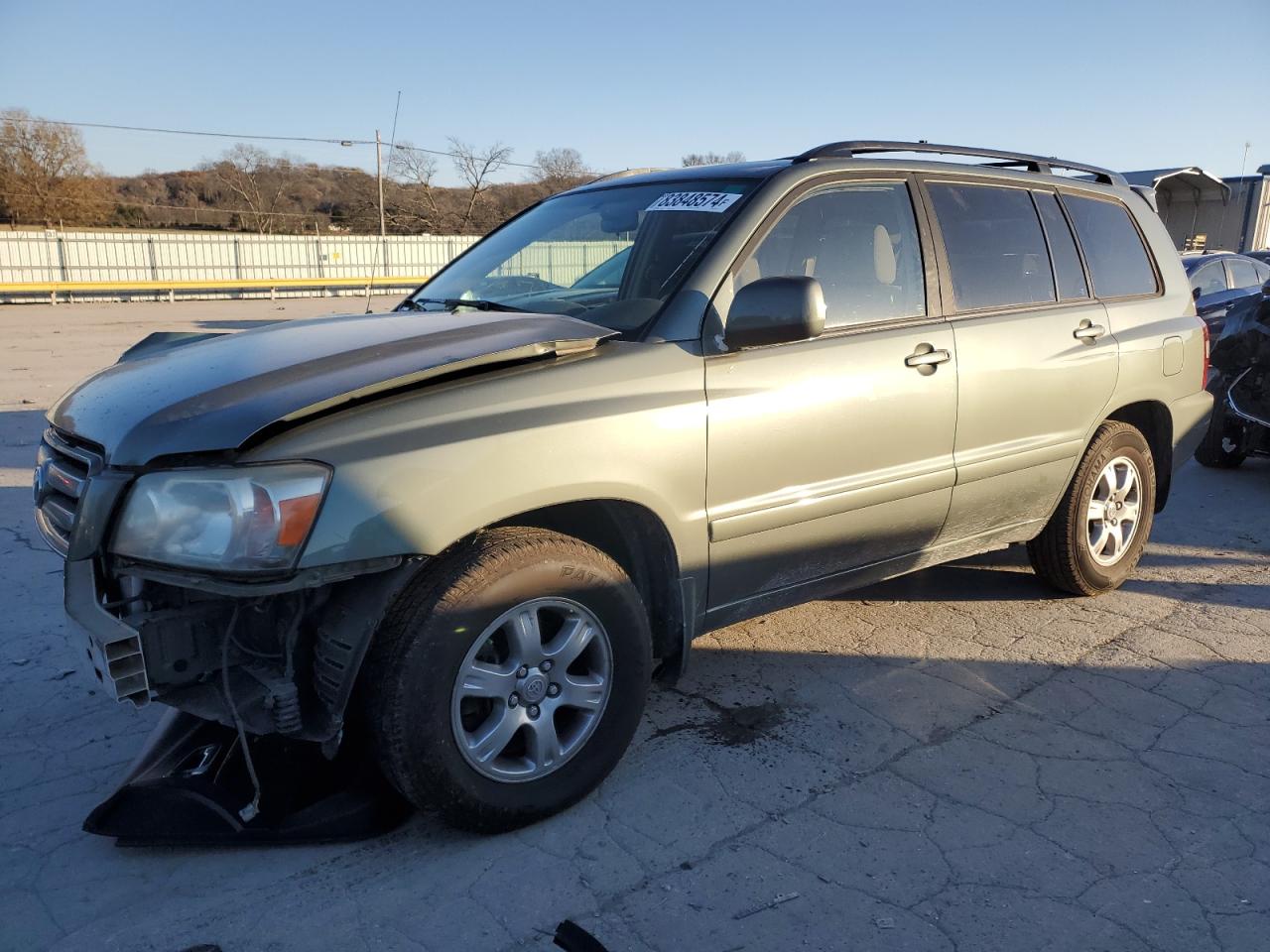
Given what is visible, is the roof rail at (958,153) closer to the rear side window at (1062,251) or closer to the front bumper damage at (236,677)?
the rear side window at (1062,251)

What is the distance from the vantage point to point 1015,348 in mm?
3924

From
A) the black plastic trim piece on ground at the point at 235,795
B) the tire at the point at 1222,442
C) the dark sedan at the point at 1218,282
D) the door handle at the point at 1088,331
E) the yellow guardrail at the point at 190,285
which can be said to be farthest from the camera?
the yellow guardrail at the point at 190,285

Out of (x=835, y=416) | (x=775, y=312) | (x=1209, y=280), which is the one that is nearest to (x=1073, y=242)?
(x=835, y=416)

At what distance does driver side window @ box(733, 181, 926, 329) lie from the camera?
3357mm

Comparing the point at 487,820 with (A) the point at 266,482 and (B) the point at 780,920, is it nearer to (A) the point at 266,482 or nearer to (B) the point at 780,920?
(B) the point at 780,920

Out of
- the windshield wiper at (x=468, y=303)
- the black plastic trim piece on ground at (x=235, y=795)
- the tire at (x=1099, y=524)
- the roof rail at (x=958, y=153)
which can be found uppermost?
the roof rail at (x=958, y=153)

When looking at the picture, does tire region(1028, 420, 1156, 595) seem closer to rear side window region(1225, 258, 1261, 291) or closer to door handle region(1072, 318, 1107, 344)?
door handle region(1072, 318, 1107, 344)

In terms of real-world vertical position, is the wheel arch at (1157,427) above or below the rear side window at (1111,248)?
below

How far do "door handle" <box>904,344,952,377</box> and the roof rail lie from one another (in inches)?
31.3

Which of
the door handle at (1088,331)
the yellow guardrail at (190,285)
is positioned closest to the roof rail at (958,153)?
the door handle at (1088,331)

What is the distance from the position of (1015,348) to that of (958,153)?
87 cm

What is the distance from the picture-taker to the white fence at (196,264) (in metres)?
23.8

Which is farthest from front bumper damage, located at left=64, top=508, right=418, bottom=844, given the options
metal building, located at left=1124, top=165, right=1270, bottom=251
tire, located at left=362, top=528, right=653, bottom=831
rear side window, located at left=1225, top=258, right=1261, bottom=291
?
metal building, located at left=1124, top=165, right=1270, bottom=251

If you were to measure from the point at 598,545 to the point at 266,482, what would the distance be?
1.11 metres
